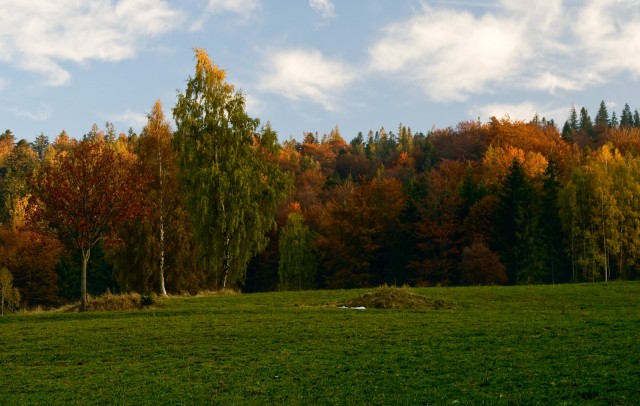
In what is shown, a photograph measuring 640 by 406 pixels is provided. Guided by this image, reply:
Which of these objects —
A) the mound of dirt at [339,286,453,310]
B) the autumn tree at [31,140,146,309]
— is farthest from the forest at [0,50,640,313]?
the mound of dirt at [339,286,453,310]

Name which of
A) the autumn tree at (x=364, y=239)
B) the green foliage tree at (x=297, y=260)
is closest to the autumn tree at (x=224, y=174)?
the autumn tree at (x=364, y=239)

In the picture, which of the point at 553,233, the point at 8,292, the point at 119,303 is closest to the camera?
the point at 119,303

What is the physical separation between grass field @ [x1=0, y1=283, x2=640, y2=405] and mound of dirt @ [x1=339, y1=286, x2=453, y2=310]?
1415 mm

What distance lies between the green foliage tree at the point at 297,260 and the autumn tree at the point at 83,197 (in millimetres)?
53542

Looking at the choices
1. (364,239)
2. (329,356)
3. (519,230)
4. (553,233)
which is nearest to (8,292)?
(364,239)

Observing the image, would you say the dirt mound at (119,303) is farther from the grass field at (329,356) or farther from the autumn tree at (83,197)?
the grass field at (329,356)

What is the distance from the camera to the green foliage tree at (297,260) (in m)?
92.0

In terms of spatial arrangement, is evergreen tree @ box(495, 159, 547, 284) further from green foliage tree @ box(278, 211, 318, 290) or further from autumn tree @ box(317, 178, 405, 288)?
green foliage tree @ box(278, 211, 318, 290)

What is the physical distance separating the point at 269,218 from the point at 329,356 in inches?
1351

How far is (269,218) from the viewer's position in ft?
179

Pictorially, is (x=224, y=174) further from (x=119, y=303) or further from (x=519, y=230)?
(x=519, y=230)

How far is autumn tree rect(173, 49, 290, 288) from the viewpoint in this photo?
52.4 metres

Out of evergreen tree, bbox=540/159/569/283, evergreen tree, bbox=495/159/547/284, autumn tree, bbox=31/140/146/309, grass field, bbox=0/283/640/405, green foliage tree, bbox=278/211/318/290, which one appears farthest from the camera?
green foliage tree, bbox=278/211/318/290

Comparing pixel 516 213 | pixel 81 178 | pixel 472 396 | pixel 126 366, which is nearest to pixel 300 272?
pixel 516 213
